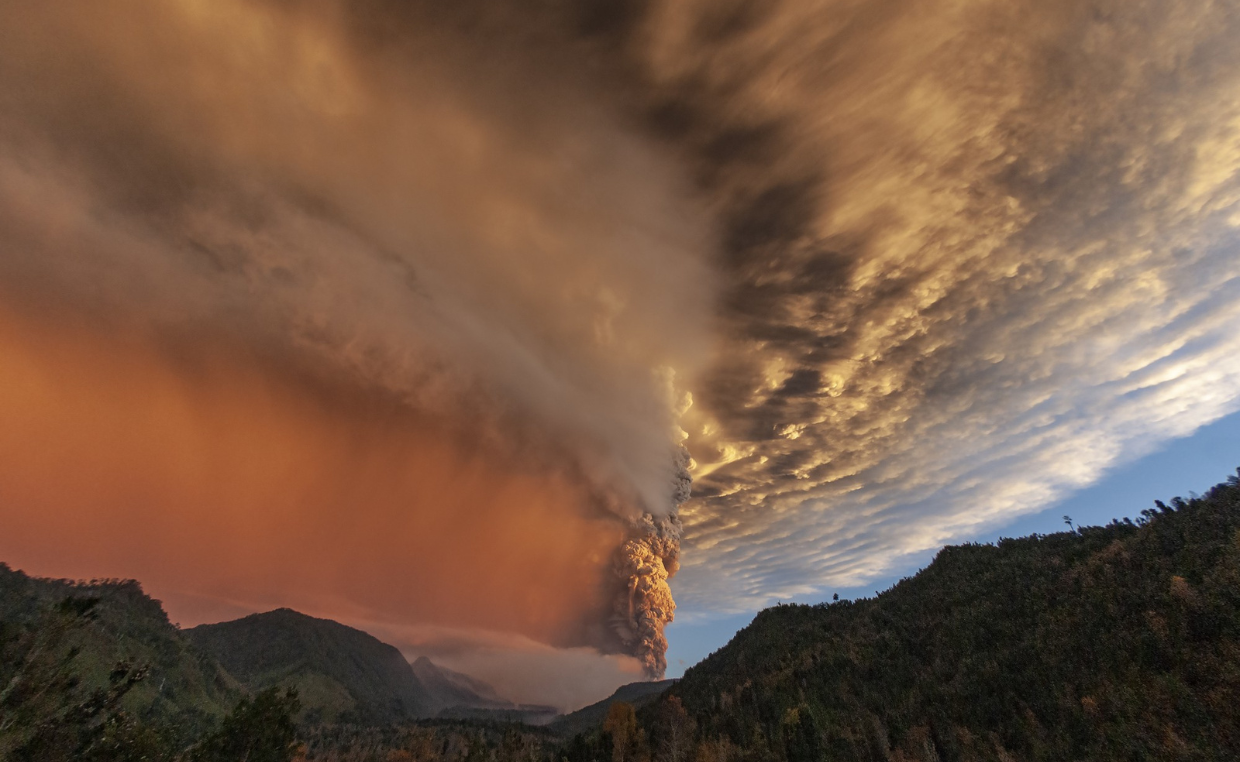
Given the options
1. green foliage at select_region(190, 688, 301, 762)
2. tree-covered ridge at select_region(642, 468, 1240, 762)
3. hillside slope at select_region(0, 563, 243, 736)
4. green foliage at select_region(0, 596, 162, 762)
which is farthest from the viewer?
hillside slope at select_region(0, 563, 243, 736)

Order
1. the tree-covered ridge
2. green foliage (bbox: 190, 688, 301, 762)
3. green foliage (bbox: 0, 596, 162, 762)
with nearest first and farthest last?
green foliage (bbox: 0, 596, 162, 762)
the tree-covered ridge
green foliage (bbox: 190, 688, 301, 762)

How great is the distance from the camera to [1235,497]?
94875 millimetres

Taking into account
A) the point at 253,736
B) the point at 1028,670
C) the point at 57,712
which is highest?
the point at 57,712

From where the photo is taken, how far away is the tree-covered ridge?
60.8 metres

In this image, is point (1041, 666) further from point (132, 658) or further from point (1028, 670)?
point (132, 658)

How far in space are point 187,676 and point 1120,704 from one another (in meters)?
281

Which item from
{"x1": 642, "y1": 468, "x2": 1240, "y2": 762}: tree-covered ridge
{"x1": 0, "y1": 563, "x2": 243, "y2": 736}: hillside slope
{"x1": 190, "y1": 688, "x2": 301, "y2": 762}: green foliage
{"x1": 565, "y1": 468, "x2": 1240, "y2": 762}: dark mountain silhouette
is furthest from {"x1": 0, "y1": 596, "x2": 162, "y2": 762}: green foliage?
{"x1": 642, "y1": 468, "x2": 1240, "y2": 762}: tree-covered ridge

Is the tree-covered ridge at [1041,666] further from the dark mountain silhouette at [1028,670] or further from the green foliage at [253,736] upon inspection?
the green foliage at [253,736]

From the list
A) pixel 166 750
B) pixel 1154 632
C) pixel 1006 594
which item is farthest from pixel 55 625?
pixel 1006 594

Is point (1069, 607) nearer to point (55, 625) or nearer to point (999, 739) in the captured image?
point (999, 739)

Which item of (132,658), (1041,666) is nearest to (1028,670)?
(1041,666)

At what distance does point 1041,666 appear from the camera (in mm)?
82688

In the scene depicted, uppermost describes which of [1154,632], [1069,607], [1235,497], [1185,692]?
[1235,497]

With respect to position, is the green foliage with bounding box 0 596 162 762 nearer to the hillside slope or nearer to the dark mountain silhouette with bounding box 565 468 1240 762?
the hillside slope
